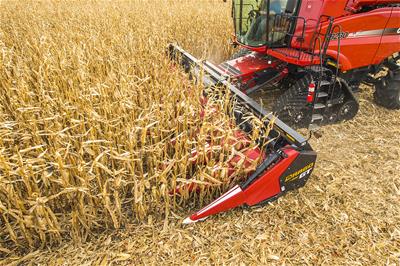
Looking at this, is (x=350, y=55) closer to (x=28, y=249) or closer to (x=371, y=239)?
(x=371, y=239)

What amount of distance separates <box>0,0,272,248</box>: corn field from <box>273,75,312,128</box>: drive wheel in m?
0.98

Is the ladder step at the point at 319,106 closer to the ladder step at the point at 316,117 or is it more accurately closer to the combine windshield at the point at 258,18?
the ladder step at the point at 316,117

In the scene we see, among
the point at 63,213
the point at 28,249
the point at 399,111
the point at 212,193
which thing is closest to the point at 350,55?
the point at 399,111

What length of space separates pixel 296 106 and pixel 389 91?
164cm

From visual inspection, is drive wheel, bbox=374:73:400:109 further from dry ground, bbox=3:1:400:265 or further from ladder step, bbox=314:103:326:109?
dry ground, bbox=3:1:400:265

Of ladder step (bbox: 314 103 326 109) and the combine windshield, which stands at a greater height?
the combine windshield

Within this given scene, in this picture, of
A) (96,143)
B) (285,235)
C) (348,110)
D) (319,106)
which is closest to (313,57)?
(319,106)

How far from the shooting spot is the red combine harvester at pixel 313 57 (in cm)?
280

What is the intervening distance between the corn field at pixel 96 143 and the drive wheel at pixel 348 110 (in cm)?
174

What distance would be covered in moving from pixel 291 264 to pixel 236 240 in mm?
359

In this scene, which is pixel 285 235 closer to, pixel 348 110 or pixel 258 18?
pixel 348 110

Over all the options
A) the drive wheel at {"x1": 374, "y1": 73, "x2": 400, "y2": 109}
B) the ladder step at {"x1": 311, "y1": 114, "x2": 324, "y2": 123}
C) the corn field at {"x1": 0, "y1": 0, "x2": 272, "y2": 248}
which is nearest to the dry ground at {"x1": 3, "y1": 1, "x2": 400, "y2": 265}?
the corn field at {"x1": 0, "y1": 0, "x2": 272, "y2": 248}

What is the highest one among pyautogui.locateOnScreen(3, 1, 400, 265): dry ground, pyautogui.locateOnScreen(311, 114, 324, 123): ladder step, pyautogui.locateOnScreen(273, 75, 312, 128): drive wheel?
pyautogui.locateOnScreen(273, 75, 312, 128): drive wheel

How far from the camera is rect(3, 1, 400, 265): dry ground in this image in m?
1.59
